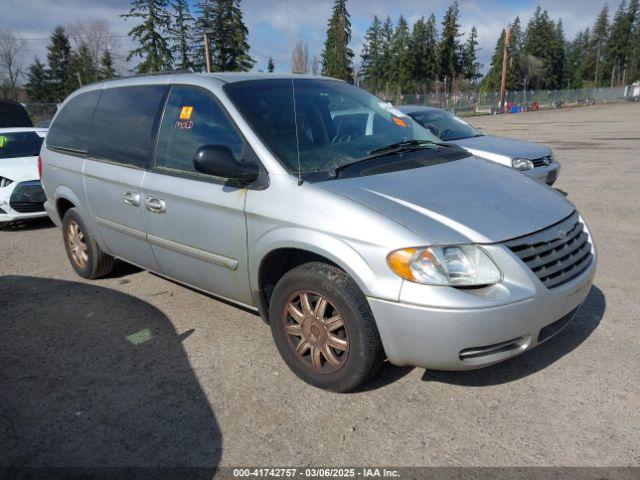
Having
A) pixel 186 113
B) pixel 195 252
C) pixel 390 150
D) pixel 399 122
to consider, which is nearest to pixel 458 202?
pixel 390 150

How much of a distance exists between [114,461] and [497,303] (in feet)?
6.77

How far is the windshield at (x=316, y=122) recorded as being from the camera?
10.5 ft

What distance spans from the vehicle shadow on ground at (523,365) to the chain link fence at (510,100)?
4718 centimetres

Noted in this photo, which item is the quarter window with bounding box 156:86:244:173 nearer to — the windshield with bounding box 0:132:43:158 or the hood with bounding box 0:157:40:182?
the hood with bounding box 0:157:40:182

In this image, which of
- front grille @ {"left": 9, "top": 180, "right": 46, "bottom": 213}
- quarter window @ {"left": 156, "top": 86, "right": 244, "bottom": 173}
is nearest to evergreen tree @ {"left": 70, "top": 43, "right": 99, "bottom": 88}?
front grille @ {"left": 9, "top": 180, "right": 46, "bottom": 213}

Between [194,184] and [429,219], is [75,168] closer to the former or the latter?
[194,184]

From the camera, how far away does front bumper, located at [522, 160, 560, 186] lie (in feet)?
24.5

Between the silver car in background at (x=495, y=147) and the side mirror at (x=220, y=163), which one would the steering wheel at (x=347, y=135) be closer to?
the side mirror at (x=220, y=163)

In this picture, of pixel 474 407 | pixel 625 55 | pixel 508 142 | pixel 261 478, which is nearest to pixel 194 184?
pixel 261 478

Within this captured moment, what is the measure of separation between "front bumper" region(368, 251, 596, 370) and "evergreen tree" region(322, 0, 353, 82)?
8.00 feet

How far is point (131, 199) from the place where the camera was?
13.1ft

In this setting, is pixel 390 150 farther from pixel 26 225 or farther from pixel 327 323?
pixel 26 225

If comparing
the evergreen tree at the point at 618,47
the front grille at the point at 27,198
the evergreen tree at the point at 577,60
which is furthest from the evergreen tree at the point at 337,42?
the evergreen tree at the point at 618,47

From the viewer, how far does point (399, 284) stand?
2.51 m
